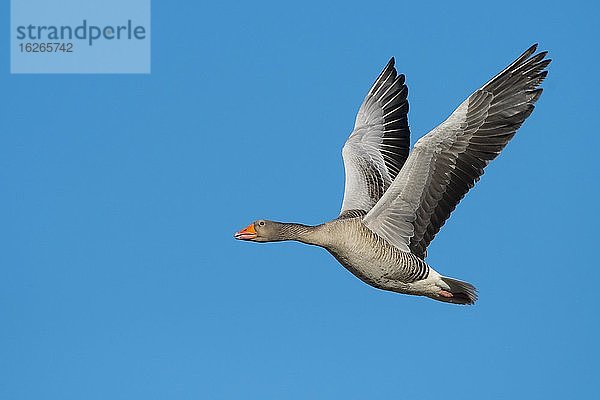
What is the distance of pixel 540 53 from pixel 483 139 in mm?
1605

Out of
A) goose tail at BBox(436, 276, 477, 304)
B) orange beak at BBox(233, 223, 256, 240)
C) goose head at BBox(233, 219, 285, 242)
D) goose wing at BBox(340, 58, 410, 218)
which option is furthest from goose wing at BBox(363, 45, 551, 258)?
goose wing at BBox(340, 58, 410, 218)

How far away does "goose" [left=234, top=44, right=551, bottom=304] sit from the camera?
17250mm

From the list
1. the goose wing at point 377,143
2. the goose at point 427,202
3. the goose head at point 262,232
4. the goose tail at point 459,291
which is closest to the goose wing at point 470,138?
the goose at point 427,202

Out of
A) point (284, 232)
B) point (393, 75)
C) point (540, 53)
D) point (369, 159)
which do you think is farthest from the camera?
point (393, 75)

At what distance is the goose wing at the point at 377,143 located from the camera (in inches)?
814

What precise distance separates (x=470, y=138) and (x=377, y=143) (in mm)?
5249

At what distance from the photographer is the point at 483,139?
17.4 meters

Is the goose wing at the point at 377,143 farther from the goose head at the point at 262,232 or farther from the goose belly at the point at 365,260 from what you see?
the goose belly at the point at 365,260

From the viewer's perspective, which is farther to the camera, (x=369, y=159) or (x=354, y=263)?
(x=369, y=159)

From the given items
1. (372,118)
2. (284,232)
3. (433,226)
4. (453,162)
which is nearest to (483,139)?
(453,162)

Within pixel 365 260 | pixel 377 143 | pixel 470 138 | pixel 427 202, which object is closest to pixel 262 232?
pixel 365 260

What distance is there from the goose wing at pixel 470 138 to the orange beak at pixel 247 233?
218cm

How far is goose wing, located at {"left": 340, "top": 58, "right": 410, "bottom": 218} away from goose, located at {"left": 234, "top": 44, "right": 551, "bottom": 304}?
947 millimetres

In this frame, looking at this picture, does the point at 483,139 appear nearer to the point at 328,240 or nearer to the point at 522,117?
the point at 522,117
